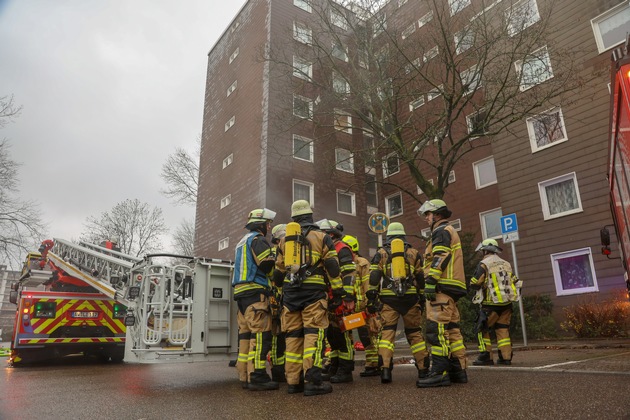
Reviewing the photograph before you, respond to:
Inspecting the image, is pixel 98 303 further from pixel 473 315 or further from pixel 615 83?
pixel 615 83

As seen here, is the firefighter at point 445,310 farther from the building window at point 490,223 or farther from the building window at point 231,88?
the building window at point 231,88

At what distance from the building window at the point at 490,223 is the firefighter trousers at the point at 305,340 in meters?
15.3

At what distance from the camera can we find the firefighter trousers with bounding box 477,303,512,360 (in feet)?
21.3

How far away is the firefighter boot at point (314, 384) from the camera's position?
4297mm

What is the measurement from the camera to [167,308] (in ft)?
19.7

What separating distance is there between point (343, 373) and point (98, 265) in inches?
267

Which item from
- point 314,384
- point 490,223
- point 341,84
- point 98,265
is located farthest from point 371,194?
point 314,384

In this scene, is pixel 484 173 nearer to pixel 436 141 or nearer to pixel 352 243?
pixel 436 141

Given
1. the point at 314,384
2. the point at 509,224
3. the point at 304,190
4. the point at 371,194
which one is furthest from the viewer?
the point at 371,194

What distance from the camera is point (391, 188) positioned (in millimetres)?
23266

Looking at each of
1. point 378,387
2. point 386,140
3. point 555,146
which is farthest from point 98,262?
point 555,146

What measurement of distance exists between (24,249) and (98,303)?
1299 cm

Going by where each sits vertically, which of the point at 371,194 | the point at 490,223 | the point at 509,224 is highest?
the point at 371,194

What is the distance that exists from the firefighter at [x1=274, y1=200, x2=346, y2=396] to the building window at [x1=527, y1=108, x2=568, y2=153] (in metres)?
13.2
